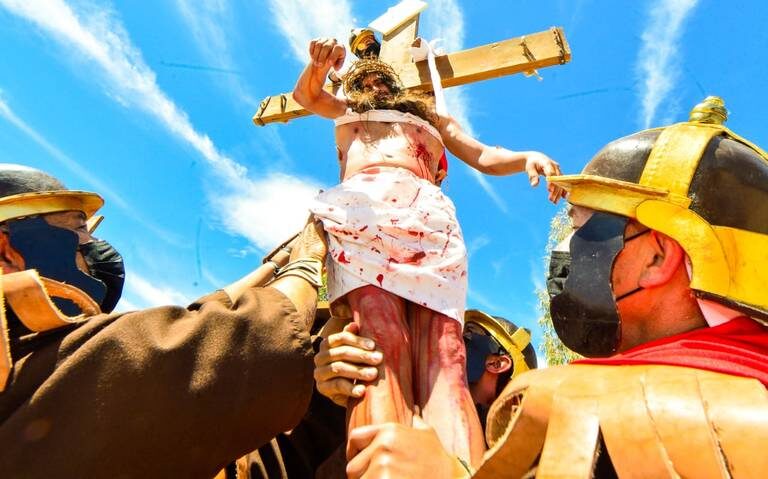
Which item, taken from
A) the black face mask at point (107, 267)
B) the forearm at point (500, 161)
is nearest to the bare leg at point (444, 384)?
the forearm at point (500, 161)

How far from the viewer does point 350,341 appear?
2453 millimetres

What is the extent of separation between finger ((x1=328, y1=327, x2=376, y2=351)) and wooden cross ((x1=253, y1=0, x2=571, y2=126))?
213 cm

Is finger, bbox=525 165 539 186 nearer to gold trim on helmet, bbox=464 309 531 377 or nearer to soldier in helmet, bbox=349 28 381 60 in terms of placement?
gold trim on helmet, bbox=464 309 531 377

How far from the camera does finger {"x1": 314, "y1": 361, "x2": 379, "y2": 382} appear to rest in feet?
7.74

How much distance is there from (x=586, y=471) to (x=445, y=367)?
1.26m

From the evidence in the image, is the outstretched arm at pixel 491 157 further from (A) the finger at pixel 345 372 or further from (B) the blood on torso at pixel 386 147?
(A) the finger at pixel 345 372

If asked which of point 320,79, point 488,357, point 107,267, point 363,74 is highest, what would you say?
point 363,74

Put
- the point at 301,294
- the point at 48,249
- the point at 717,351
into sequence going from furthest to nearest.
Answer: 1. the point at 48,249
2. the point at 301,294
3. the point at 717,351

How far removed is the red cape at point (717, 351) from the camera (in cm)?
136

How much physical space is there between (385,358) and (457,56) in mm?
2511

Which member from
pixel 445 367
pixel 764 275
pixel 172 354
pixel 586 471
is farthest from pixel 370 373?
pixel 764 275

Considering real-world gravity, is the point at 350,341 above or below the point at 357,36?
below

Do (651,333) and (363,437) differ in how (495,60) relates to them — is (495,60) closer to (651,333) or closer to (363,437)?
(651,333)

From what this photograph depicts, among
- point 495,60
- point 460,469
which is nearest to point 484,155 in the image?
point 495,60
